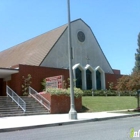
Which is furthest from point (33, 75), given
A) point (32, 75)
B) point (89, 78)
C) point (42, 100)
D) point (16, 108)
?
point (89, 78)

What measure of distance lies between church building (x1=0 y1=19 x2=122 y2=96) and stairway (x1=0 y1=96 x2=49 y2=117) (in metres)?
6.74

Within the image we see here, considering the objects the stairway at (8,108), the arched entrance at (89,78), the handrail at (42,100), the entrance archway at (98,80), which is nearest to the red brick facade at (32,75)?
the handrail at (42,100)

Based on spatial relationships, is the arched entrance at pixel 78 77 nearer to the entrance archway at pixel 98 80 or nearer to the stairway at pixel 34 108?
the entrance archway at pixel 98 80

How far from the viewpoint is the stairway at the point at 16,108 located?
70.1 ft

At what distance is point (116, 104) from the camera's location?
92.4 feet

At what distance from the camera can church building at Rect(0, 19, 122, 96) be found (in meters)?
33.6

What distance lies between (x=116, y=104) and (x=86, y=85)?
44.5ft

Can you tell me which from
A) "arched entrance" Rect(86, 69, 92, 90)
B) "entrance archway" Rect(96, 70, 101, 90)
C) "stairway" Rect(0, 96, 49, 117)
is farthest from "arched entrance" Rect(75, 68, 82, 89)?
"stairway" Rect(0, 96, 49, 117)

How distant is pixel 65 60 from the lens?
41938mm

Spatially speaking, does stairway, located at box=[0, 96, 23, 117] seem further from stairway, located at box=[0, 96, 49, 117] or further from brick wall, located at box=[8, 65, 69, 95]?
brick wall, located at box=[8, 65, 69, 95]

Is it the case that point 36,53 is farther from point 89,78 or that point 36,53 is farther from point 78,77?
point 89,78

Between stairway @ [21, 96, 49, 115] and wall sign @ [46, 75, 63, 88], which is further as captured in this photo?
wall sign @ [46, 75, 63, 88]

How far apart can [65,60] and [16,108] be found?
20.3 metres

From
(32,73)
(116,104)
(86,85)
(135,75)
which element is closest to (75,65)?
(86,85)
